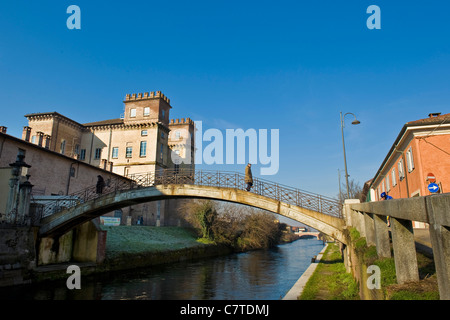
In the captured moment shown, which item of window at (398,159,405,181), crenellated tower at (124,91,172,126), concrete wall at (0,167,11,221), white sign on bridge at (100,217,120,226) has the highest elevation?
crenellated tower at (124,91,172,126)

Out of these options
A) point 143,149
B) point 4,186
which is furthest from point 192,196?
point 143,149

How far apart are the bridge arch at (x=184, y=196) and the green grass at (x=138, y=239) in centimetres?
342

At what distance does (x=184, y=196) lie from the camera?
17.2 metres

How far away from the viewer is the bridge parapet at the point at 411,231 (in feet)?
11.7

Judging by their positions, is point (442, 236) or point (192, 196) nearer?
point (442, 236)

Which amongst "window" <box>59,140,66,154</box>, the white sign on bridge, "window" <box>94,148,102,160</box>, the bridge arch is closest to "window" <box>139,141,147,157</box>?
"window" <box>94,148,102,160</box>

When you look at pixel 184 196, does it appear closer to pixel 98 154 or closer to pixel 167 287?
pixel 167 287

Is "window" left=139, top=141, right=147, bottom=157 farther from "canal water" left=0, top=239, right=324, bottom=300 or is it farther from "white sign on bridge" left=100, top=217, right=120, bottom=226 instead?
"canal water" left=0, top=239, right=324, bottom=300

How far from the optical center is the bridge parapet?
3.56m

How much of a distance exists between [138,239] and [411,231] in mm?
22623

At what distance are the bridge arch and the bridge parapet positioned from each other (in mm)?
4354

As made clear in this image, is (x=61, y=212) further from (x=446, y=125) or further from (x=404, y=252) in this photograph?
(x=446, y=125)

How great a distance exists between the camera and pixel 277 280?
1639 cm

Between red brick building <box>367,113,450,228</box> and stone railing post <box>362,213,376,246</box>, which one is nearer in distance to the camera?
stone railing post <box>362,213,376,246</box>
